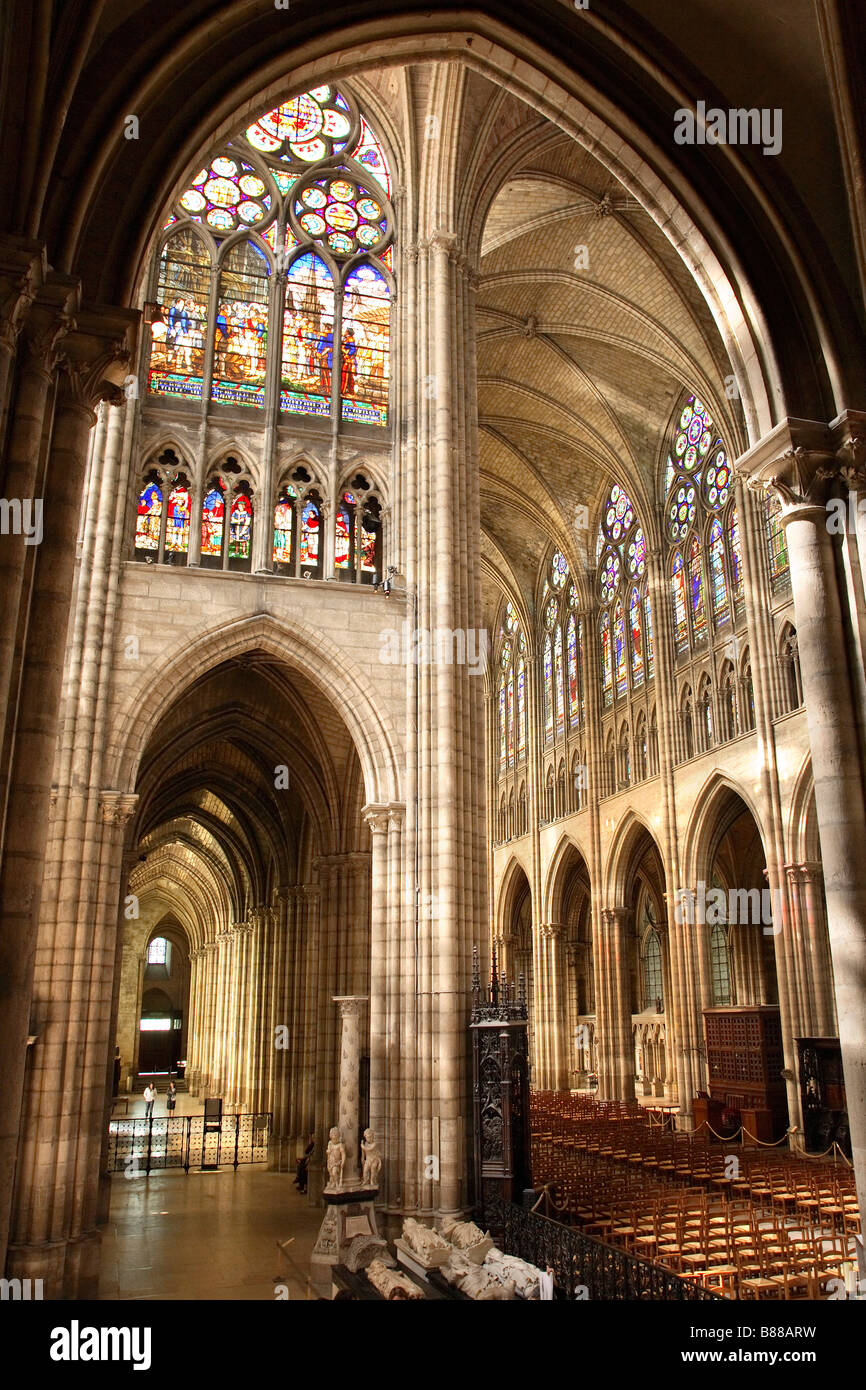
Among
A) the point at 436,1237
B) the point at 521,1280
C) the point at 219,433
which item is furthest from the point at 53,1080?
the point at 219,433

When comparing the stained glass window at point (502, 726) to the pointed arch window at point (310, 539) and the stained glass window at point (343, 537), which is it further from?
the pointed arch window at point (310, 539)

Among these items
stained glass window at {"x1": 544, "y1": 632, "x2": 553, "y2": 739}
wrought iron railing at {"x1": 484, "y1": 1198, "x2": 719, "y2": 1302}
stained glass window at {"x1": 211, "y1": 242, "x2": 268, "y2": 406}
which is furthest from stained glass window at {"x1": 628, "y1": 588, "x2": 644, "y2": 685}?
wrought iron railing at {"x1": 484, "y1": 1198, "x2": 719, "y2": 1302}

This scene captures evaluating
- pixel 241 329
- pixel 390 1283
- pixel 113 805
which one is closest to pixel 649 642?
pixel 241 329

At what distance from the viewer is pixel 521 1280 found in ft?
26.1

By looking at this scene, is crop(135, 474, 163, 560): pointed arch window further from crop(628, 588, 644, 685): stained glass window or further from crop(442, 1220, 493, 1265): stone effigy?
crop(628, 588, 644, 685): stained glass window

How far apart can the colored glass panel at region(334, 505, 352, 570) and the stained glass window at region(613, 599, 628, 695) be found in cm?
1442

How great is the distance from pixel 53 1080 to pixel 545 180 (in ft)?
57.5

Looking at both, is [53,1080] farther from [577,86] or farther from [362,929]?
[577,86]

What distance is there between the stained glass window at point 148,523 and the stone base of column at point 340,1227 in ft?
28.2

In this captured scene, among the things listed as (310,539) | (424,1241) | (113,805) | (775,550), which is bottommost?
(424,1241)

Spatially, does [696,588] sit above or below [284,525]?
above

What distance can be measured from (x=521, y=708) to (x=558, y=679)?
3.25m

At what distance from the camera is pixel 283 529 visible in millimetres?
15039

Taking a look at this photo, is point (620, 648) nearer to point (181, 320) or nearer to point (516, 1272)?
point (181, 320)
